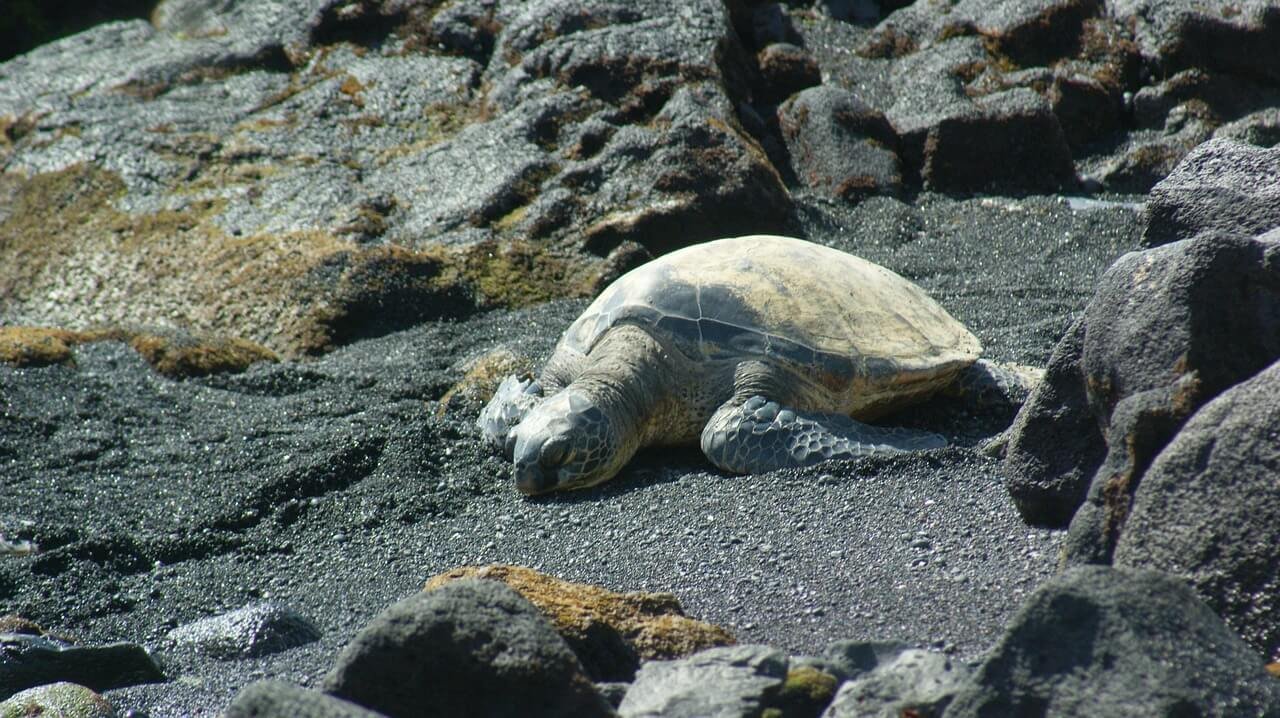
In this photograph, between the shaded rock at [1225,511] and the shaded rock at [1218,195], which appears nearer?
the shaded rock at [1225,511]

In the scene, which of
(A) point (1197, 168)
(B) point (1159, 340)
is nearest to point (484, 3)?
(A) point (1197, 168)

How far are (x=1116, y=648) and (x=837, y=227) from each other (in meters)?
6.14

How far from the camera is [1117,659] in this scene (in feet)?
6.70

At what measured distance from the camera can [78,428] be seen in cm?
564

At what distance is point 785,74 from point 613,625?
25.1ft

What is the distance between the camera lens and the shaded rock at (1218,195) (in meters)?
3.31

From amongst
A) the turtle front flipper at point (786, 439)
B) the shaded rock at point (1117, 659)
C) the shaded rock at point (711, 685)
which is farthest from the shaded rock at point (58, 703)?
the turtle front flipper at point (786, 439)

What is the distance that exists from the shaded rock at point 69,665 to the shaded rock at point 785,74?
7.44m

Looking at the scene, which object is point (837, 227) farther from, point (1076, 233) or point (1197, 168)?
point (1197, 168)

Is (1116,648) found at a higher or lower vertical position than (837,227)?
higher

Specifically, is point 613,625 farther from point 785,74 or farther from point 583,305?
point 785,74

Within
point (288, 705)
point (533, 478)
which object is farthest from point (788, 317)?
point (288, 705)

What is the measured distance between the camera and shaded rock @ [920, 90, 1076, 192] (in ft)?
27.6

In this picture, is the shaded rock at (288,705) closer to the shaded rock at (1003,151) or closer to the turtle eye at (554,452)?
the turtle eye at (554,452)
